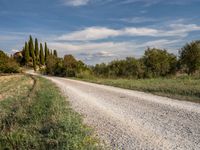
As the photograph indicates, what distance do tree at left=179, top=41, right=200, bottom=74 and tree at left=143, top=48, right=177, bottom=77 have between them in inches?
92.9

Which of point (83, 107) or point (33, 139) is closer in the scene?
point (33, 139)

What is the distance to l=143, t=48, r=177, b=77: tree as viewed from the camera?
1783 inches

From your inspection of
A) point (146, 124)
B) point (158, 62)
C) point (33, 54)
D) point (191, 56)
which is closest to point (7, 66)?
point (33, 54)

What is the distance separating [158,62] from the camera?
45406 mm

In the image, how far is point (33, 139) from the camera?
22.0ft

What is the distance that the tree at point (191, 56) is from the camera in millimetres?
42053

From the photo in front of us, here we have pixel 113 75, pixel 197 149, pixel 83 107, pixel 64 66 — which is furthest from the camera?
pixel 64 66

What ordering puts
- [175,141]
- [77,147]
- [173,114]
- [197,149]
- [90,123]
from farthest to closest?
[173,114] → [90,123] → [175,141] → [197,149] → [77,147]

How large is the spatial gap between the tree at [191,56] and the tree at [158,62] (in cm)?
236

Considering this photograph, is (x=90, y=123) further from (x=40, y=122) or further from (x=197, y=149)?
(x=197, y=149)

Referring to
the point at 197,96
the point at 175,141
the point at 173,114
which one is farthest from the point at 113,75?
the point at 175,141

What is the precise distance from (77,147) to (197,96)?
A: 11597 mm

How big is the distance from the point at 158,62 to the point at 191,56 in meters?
5.50

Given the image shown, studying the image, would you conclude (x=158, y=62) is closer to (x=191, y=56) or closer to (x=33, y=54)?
(x=191, y=56)
